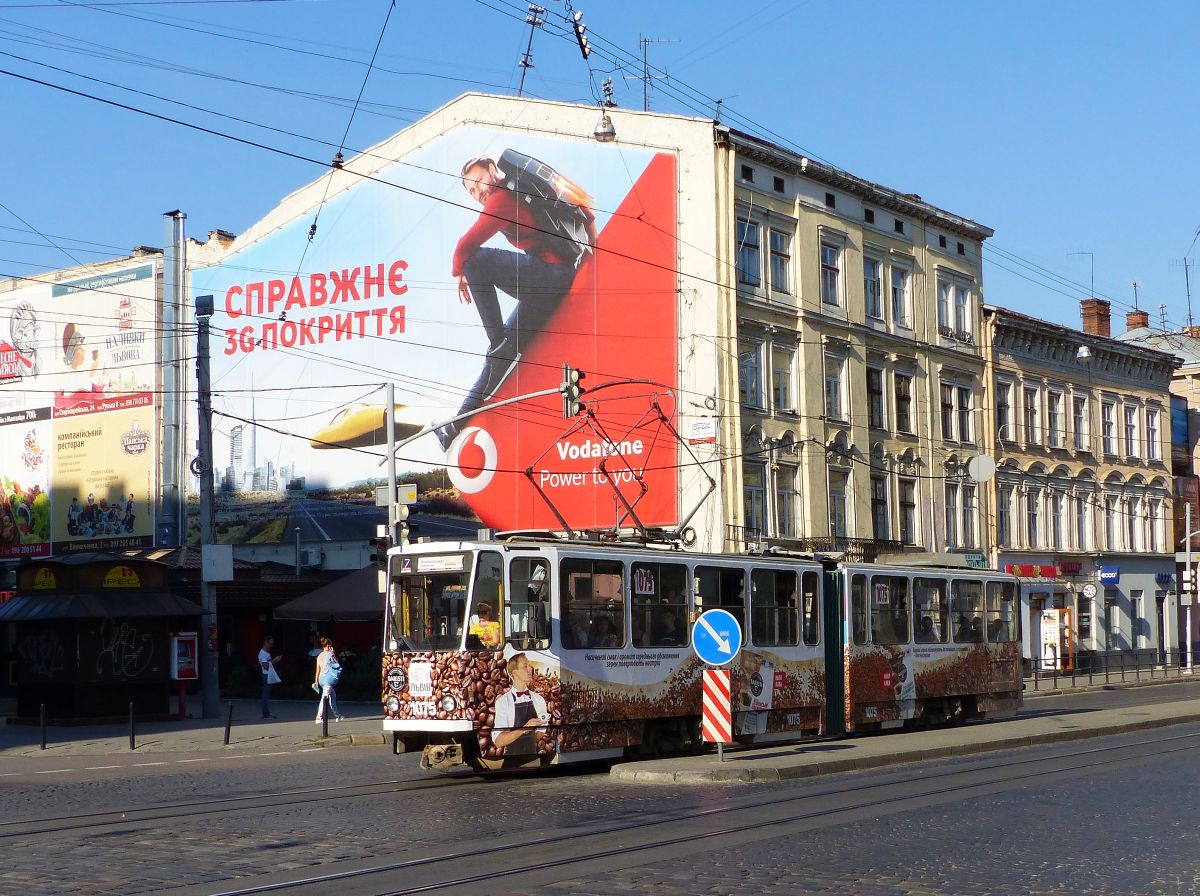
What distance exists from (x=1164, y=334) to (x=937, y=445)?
27.5 m

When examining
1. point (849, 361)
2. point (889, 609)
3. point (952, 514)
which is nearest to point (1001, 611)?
point (889, 609)

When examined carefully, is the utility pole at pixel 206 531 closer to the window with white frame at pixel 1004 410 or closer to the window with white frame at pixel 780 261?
the window with white frame at pixel 780 261

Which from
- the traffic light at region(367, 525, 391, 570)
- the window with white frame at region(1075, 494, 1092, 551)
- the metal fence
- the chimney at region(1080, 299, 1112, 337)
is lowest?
the metal fence

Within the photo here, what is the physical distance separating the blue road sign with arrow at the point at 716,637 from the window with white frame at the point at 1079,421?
140 feet

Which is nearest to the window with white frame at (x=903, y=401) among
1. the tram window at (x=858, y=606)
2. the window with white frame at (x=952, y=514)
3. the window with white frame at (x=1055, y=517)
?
the window with white frame at (x=952, y=514)

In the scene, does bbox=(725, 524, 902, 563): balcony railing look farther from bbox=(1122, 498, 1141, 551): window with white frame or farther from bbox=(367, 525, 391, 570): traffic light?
bbox=(1122, 498, 1141, 551): window with white frame

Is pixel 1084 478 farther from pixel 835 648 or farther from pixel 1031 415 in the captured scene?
pixel 835 648

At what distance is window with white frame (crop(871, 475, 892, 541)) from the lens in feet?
157

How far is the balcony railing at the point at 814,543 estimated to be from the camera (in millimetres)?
41281

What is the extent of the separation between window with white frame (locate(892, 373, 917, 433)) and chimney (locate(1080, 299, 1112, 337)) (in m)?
19.7

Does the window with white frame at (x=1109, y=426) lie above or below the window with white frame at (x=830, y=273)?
below

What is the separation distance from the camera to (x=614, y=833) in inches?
524

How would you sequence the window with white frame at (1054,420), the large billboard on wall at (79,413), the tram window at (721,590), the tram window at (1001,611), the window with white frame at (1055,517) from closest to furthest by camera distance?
the tram window at (721,590) < the tram window at (1001,611) < the large billboard on wall at (79,413) < the window with white frame at (1055,517) < the window with white frame at (1054,420)

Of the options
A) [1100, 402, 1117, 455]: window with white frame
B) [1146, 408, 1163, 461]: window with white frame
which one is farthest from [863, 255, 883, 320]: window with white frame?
[1146, 408, 1163, 461]: window with white frame
